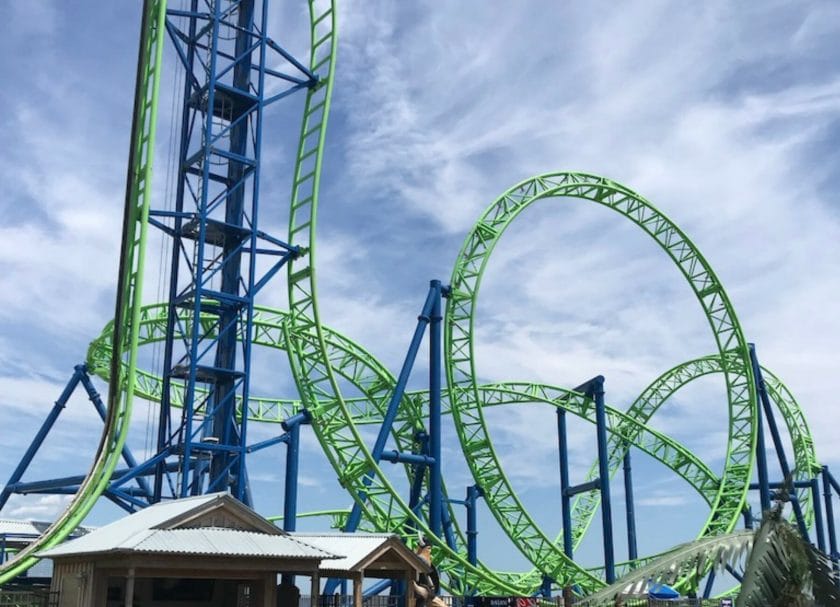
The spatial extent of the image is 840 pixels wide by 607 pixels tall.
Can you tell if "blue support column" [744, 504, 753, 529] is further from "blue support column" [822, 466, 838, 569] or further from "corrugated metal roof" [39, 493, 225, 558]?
"corrugated metal roof" [39, 493, 225, 558]

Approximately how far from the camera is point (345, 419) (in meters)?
20.7

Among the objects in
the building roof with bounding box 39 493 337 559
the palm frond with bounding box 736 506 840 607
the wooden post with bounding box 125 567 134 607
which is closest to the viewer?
the palm frond with bounding box 736 506 840 607

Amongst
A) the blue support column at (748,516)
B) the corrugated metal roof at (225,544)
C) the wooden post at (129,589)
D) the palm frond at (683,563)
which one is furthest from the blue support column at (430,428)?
the palm frond at (683,563)

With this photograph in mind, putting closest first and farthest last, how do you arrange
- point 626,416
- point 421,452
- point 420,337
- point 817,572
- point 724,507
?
1. point 817,572
2. point 420,337
3. point 421,452
4. point 724,507
5. point 626,416

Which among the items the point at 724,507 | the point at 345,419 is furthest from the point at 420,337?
the point at 724,507

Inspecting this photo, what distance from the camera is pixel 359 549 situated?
14.7 meters

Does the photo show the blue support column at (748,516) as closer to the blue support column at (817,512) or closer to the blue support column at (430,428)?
the blue support column at (817,512)

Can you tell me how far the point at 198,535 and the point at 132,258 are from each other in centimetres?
747

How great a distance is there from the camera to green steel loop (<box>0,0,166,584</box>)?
17.6m

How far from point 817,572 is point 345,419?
645 inches

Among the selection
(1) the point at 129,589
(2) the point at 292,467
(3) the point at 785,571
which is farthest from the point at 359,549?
(3) the point at 785,571

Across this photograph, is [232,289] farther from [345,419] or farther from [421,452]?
[421,452]

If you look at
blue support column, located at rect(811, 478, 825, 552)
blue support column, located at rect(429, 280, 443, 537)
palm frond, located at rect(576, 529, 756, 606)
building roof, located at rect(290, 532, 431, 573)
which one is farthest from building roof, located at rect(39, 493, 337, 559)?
blue support column, located at rect(811, 478, 825, 552)

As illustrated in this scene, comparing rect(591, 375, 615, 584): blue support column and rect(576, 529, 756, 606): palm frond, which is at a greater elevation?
rect(591, 375, 615, 584): blue support column
